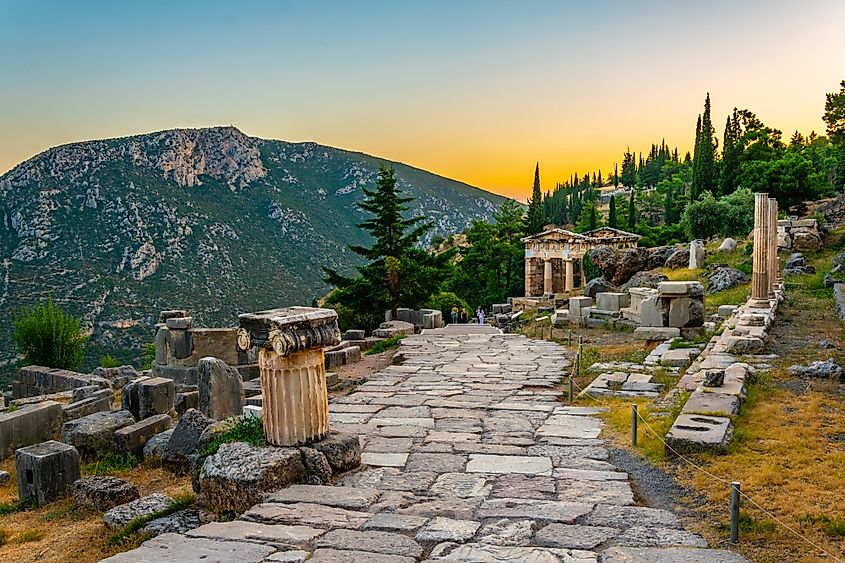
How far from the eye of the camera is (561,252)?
50.8m

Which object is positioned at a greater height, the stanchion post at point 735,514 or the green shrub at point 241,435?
the green shrub at point 241,435

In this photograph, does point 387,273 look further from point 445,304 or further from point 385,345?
point 445,304

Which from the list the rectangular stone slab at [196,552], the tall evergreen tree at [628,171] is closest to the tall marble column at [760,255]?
the rectangular stone slab at [196,552]

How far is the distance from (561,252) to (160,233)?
38834 millimetres

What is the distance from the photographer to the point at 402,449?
7.00 meters

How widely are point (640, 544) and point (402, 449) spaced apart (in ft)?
10.3

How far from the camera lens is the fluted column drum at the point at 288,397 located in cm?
582

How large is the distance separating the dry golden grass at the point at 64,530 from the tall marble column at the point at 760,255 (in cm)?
1497

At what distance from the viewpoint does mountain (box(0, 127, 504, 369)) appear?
178 ft

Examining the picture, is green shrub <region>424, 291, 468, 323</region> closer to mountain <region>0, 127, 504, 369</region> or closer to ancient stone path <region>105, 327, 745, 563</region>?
mountain <region>0, 127, 504, 369</region>

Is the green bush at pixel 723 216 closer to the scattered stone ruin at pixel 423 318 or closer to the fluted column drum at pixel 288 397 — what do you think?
the scattered stone ruin at pixel 423 318

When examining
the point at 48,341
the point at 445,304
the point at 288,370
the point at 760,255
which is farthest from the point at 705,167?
the point at 288,370

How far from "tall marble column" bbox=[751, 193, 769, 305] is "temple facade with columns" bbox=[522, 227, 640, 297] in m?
30.3

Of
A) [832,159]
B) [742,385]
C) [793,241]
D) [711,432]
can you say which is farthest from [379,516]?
[832,159]
